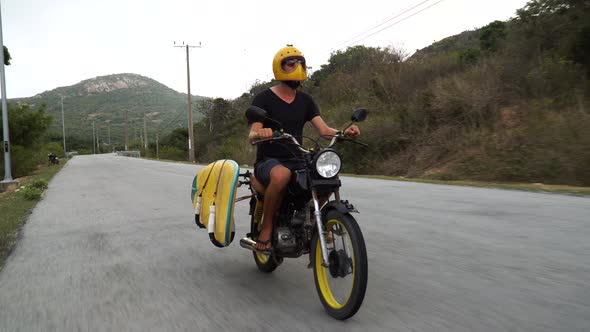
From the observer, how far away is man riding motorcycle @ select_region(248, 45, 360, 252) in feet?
11.7

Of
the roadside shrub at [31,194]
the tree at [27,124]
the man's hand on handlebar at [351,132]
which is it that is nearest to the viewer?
the man's hand on handlebar at [351,132]

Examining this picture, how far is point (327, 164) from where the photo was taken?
128 inches

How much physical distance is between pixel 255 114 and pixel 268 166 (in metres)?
0.44

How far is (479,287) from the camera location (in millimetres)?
3609

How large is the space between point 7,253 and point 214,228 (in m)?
3.20

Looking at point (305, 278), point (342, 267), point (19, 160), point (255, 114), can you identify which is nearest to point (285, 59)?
point (255, 114)

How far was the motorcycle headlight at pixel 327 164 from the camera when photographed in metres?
3.22

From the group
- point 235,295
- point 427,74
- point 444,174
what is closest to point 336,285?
point 235,295

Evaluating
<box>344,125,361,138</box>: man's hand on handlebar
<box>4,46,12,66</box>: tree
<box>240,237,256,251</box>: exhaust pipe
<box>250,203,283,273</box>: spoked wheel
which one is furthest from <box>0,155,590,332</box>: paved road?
<box>4,46,12,66</box>: tree

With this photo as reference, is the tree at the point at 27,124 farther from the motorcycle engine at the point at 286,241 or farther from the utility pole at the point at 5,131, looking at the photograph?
the motorcycle engine at the point at 286,241

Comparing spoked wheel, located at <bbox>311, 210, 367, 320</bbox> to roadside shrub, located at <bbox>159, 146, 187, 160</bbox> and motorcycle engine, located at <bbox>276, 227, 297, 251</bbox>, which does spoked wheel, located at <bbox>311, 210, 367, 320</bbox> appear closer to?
motorcycle engine, located at <bbox>276, 227, 297, 251</bbox>

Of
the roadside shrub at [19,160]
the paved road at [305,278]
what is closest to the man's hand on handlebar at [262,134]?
the paved road at [305,278]

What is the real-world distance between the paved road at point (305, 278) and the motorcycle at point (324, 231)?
Result: 199mm

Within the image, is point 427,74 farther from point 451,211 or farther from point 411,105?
point 451,211
